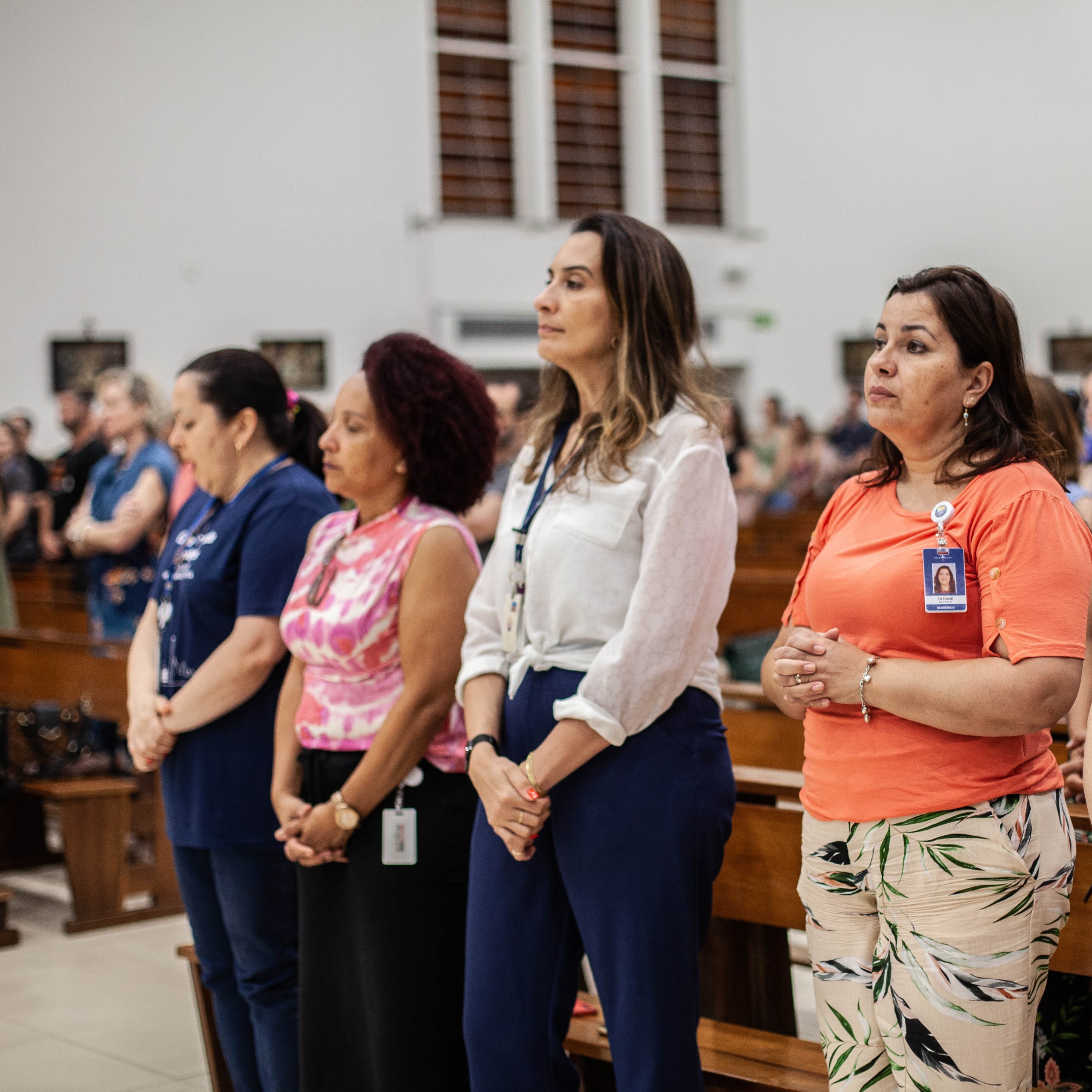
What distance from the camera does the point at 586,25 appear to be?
13.6m

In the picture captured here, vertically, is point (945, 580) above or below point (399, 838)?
above

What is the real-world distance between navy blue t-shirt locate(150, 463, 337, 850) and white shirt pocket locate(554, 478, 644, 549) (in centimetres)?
76

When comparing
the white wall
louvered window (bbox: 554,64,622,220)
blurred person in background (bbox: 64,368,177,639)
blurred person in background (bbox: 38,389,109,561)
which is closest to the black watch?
blurred person in background (bbox: 64,368,177,639)

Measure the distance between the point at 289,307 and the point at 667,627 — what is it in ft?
36.4

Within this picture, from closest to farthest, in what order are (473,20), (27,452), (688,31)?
(27,452), (473,20), (688,31)

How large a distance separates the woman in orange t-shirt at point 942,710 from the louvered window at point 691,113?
12.9 meters

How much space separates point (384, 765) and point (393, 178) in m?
11.4

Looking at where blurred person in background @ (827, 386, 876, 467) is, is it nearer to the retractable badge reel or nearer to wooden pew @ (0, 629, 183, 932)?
wooden pew @ (0, 629, 183, 932)

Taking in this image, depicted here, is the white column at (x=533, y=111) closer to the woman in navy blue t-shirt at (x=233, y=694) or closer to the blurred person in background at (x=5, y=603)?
the blurred person in background at (x=5, y=603)

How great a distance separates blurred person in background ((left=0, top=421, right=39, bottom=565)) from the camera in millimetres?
7367

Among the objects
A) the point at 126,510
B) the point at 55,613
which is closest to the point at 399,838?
the point at 126,510

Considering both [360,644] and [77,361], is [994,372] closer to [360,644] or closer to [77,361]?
[360,644]

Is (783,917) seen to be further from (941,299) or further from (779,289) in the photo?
(779,289)

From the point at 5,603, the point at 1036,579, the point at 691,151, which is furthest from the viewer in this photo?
the point at 691,151
